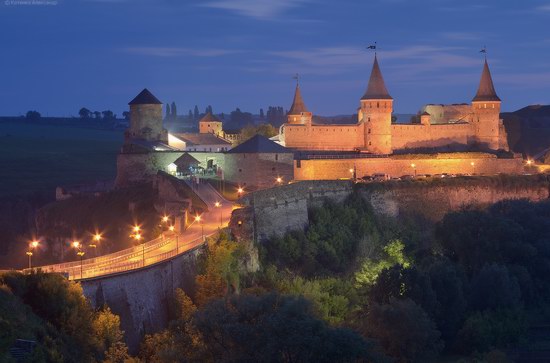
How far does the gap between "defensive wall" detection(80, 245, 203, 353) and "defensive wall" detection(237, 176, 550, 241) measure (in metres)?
6.50

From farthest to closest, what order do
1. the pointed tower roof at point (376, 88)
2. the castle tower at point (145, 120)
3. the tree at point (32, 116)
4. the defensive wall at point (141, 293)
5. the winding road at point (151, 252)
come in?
the tree at point (32, 116)
the castle tower at point (145, 120)
the pointed tower roof at point (376, 88)
the winding road at point (151, 252)
the defensive wall at point (141, 293)

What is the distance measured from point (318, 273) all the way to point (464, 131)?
22.9 metres

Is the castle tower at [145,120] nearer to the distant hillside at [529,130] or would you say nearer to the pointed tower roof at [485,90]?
the pointed tower roof at [485,90]

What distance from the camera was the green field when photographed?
9269 centimetres

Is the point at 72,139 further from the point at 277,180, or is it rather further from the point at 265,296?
the point at 265,296

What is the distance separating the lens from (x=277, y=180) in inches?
1925

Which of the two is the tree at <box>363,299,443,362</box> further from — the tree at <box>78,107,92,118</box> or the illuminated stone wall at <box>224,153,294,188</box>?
the tree at <box>78,107,92,118</box>

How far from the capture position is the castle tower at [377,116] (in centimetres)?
5494

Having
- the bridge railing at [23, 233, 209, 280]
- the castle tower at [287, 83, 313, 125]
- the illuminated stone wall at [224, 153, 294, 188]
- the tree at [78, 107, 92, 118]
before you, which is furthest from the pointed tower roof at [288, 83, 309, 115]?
the tree at [78, 107, 92, 118]

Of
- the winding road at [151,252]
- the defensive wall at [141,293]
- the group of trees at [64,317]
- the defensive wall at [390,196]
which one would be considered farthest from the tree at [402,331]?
the group of trees at [64,317]

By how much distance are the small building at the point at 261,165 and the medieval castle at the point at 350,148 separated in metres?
0.05

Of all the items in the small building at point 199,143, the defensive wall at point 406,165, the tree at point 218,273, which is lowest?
the tree at point 218,273

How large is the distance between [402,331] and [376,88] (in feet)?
84.1

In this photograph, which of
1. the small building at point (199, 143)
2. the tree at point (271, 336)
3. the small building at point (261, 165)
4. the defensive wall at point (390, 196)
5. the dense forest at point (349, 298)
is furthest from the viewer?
the small building at point (199, 143)
